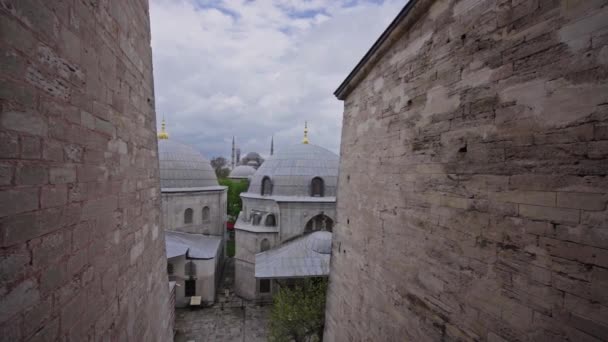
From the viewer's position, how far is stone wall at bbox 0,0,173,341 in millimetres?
1590

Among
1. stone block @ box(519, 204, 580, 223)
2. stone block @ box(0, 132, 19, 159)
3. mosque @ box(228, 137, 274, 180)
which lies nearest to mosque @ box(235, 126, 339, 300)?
stone block @ box(519, 204, 580, 223)

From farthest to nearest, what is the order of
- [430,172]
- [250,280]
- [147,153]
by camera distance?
[250,280] < [147,153] < [430,172]

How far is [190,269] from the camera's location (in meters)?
13.3

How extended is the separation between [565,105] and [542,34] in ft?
2.12

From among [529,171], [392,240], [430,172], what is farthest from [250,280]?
[529,171]

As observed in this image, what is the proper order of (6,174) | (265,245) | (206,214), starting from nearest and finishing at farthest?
(6,174) → (265,245) → (206,214)

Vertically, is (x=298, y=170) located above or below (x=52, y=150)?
above

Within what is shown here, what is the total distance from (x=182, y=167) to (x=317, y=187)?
28.3 feet

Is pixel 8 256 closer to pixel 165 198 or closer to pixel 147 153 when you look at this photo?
pixel 147 153

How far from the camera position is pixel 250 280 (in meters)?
14.3

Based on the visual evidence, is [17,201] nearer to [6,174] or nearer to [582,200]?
[6,174]

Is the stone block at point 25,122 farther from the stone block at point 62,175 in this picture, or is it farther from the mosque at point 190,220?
the mosque at point 190,220

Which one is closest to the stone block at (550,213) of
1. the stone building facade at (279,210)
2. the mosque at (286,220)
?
the mosque at (286,220)

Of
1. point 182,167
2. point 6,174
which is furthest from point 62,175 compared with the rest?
point 182,167
